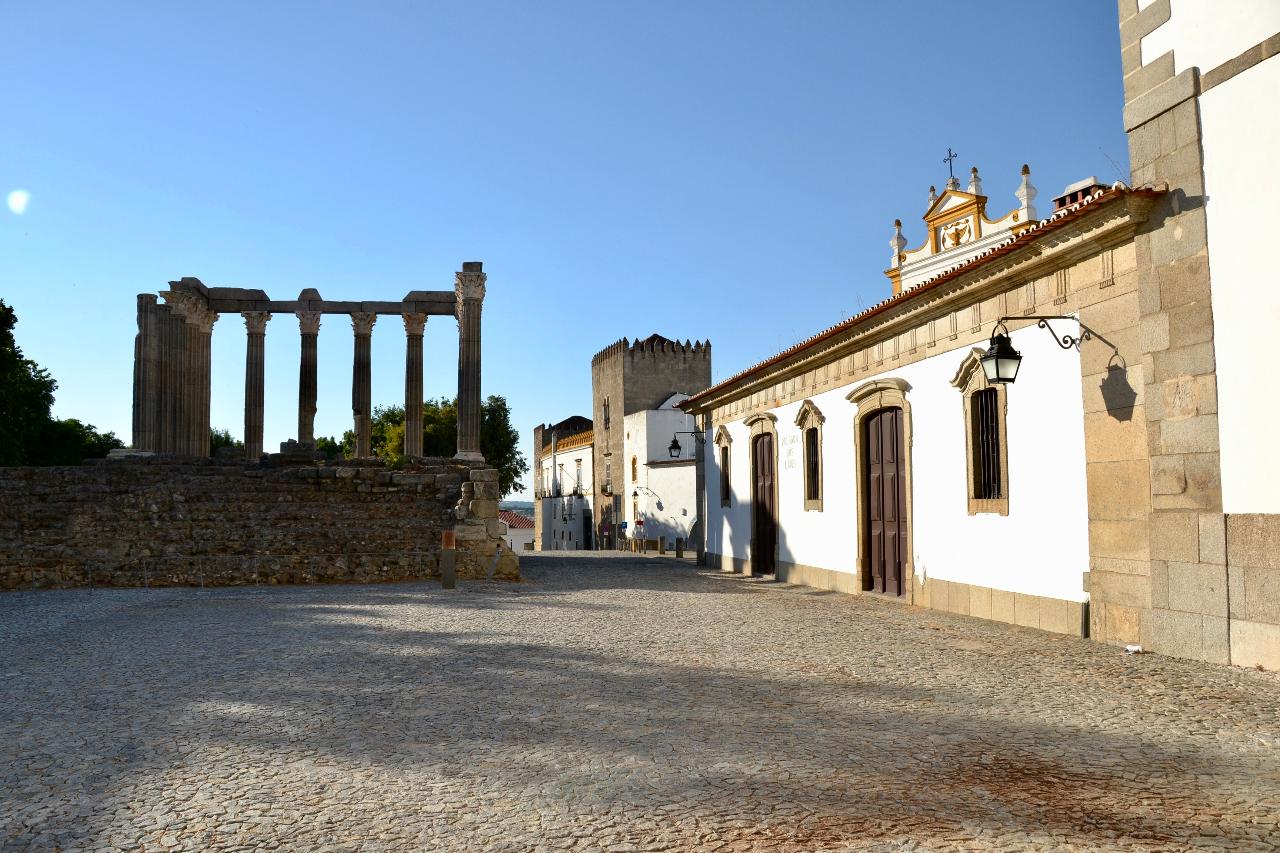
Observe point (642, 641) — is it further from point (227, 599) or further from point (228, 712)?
point (227, 599)

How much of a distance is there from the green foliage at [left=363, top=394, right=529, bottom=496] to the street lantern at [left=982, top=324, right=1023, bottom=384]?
37.5m

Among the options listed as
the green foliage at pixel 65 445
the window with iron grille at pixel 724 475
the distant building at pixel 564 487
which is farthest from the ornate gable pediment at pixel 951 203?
the green foliage at pixel 65 445

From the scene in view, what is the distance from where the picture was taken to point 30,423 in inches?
1451

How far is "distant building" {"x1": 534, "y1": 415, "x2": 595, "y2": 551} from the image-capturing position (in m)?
50.2

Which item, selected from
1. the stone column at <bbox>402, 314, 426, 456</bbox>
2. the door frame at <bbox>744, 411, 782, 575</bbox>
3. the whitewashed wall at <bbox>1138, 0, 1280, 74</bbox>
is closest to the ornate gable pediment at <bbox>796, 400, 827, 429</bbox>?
the door frame at <bbox>744, 411, 782, 575</bbox>

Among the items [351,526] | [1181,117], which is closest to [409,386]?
[351,526]

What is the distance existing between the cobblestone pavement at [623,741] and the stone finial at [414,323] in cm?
1447

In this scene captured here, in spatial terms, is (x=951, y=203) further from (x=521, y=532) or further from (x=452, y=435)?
(x=521, y=532)

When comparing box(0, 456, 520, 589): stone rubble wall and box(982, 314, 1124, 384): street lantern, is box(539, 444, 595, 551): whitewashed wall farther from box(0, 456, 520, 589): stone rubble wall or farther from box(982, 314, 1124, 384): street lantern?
box(982, 314, 1124, 384): street lantern

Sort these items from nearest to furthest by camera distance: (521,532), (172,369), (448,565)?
(448,565) → (172,369) → (521,532)

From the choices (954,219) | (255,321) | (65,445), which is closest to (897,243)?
(954,219)

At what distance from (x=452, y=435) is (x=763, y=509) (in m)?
32.3

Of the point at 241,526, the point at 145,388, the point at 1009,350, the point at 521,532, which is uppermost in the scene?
the point at 145,388

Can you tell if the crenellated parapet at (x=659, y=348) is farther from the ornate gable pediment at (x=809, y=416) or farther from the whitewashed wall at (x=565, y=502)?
the ornate gable pediment at (x=809, y=416)
